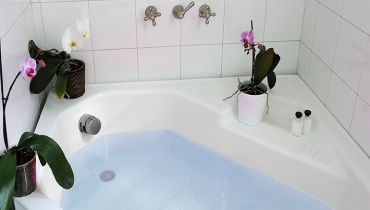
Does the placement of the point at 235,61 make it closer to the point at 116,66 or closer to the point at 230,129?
the point at 230,129

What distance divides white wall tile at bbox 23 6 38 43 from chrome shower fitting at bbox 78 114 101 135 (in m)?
0.51

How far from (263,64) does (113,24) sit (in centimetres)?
89

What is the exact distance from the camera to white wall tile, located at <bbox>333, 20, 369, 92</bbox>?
5.58 feet

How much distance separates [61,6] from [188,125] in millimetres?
979

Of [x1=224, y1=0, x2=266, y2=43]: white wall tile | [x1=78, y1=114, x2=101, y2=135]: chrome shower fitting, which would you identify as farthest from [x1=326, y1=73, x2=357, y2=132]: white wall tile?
[x1=78, y1=114, x2=101, y2=135]: chrome shower fitting

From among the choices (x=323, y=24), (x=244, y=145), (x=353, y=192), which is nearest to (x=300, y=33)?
(x=323, y=24)

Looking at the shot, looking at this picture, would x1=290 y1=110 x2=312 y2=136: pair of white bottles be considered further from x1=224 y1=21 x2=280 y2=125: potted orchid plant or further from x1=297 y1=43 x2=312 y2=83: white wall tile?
x1=297 y1=43 x2=312 y2=83: white wall tile

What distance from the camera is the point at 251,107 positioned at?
1.98m

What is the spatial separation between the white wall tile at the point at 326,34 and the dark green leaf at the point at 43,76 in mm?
1384

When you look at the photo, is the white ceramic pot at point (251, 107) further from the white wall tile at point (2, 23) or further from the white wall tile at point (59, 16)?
the white wall tile at point (2, 23)

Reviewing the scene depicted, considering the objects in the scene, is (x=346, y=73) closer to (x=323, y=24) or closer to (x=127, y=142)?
(x=323, y=24)

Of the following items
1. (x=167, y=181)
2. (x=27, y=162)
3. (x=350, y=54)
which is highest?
(x=350, y=54)

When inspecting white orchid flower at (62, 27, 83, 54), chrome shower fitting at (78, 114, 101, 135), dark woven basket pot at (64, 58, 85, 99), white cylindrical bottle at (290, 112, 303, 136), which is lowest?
chrome shower fitting at (78, 114, 101, 135)

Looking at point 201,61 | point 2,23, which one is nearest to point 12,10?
point 2,23
